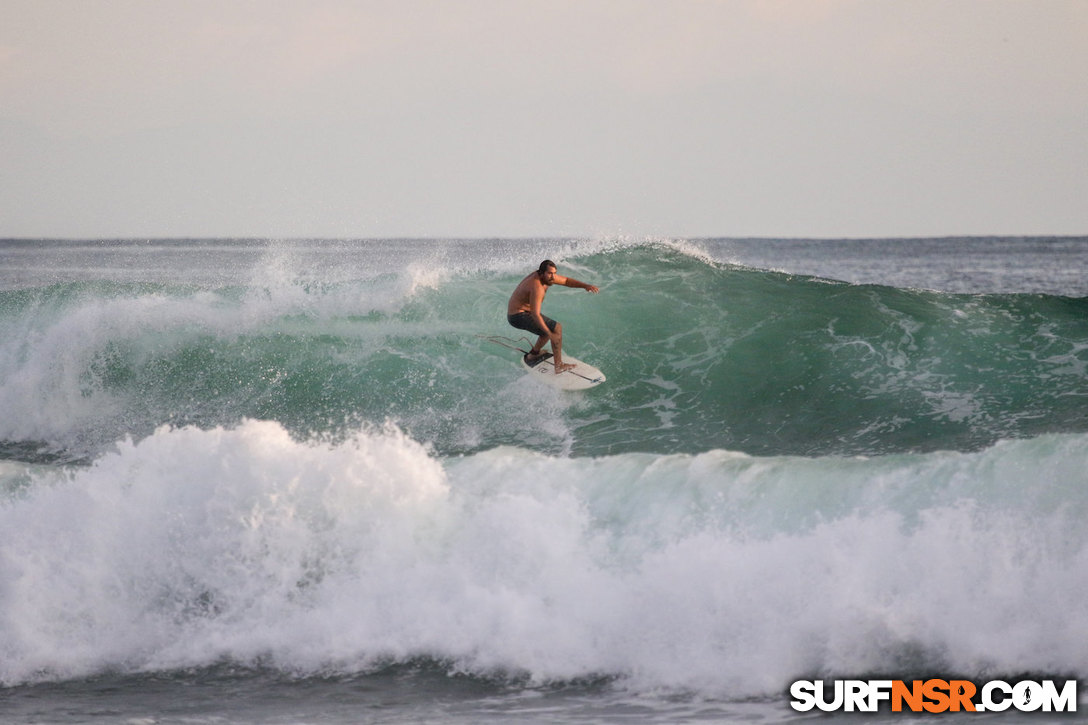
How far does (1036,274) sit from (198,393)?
2504 centimetres

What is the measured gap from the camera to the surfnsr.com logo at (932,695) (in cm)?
567

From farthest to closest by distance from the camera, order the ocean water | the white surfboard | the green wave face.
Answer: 1. the white surfboard
2. the green wave face
3. the ocean water

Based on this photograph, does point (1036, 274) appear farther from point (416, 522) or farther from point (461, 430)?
point (416, 522)

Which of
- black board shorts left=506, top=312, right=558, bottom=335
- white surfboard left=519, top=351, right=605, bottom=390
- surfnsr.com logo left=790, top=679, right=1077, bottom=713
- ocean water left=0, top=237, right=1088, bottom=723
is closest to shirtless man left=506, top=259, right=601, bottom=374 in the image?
black board shorts left=506, top=312, right=558, bottom=335

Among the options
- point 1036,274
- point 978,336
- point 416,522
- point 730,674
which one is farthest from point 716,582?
point 1036,274

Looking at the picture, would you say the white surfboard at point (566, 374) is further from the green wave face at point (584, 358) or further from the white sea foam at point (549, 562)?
the white sea foam at point (549, 562)

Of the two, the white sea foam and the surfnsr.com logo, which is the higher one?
the white sea foam

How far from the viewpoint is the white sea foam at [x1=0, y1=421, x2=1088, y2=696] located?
6.41 metres

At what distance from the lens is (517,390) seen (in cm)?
1131

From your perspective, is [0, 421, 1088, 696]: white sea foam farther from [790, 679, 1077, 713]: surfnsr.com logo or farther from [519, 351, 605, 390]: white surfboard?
[519, 351, 605, 390]: white surfboard

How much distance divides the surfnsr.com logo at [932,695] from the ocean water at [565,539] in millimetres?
133

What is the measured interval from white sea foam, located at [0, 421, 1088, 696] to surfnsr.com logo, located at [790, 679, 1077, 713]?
0.17 metres

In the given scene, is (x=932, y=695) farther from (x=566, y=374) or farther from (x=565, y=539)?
(x=566, y=374)

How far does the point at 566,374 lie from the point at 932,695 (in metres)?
5.90
